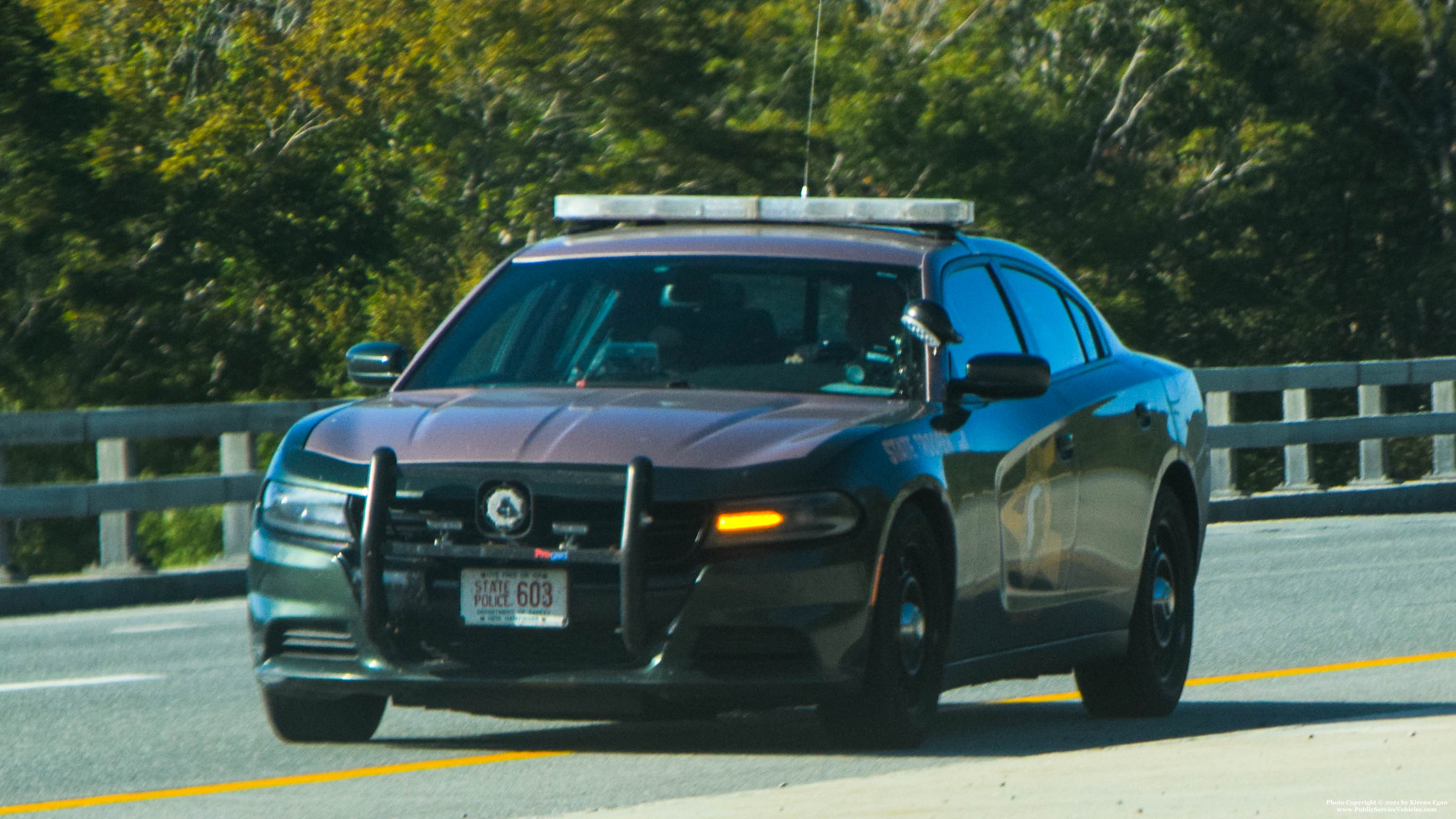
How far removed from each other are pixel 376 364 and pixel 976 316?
186cm

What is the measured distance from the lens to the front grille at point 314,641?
6824mm

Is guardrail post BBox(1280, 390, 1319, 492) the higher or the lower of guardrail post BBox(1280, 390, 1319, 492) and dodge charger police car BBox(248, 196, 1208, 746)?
the lower

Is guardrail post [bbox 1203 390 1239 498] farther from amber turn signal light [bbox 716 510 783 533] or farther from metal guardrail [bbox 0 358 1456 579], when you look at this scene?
amber turn signal light [bbox 716 510 783 533]

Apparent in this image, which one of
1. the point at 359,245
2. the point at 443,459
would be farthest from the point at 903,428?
the point at 359,245

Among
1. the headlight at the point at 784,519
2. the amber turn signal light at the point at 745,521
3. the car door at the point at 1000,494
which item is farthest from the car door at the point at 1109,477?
the amber turn signal light at the point at 745,521

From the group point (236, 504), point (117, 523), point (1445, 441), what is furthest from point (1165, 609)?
point (1445, 441)

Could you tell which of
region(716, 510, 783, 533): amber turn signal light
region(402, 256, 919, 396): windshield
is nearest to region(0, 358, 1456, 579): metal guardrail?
region(402, 256, 919, 396): windshield

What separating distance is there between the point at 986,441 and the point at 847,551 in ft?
3.39

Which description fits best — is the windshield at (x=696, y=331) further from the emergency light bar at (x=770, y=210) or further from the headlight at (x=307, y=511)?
the headlight at (x=307, y=511)

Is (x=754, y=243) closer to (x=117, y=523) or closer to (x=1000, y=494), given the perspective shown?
(x=1000, y=494)

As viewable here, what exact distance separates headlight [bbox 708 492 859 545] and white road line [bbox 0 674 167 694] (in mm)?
3882

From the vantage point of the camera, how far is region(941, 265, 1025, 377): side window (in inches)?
307

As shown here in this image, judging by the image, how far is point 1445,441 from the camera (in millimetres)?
23031

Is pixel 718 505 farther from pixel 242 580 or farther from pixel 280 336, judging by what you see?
pixel 280 336
